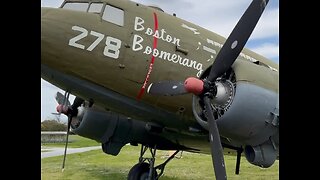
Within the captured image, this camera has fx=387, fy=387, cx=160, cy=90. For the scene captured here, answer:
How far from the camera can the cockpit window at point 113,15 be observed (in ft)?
24.1

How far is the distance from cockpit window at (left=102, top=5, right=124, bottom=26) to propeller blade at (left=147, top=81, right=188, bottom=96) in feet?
4.45

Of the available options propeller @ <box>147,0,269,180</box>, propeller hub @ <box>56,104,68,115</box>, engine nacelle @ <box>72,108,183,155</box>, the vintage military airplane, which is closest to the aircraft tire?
engine nacelle @ <box>72,108,183,155</box>

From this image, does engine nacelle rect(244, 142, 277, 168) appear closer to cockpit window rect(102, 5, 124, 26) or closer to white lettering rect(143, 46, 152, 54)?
white lettering rect(143, 46, 152, 54)

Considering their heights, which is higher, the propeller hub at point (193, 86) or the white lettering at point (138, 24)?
the white lettering at point (138, 24)

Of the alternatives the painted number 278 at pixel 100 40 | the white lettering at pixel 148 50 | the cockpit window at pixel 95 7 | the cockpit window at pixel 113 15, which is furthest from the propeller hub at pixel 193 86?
the cockpit window at pixel 95 7

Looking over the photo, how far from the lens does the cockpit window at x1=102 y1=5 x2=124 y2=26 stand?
7.34 meters

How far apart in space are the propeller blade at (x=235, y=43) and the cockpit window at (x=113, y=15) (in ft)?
6.65

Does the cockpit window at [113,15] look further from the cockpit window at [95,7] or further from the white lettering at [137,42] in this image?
the white lettering at [137,42]

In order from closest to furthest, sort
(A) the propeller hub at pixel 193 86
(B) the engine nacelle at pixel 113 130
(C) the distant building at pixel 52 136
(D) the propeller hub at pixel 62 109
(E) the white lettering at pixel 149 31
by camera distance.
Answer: (A) the propeller hub at pixel 193 86
(E) the white lettering at pixel 149 31
(B) the engine nacelle at pixel 113 130
(D) the propeller hub at pixel 62 109
(C) the distant building at pixel 52 136

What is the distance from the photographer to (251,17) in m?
6.69
